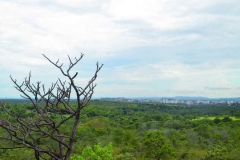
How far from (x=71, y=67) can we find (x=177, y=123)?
159 ft

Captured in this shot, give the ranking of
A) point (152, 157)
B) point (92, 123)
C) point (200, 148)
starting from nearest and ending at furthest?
point (152, 157) < point (200, 148) < point (92, 123)

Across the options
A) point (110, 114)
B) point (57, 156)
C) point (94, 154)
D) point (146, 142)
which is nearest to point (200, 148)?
point (146, 142)

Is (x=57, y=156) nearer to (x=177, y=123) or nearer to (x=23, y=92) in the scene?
(x=23, y=92)

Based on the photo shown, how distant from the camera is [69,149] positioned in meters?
3.04

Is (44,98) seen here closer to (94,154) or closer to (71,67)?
(71,67)

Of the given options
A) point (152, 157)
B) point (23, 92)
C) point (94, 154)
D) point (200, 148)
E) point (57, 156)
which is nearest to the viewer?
point (23, 92)

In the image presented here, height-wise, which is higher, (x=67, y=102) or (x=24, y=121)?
(x=67, y=102)

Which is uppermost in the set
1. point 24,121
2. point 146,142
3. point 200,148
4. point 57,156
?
point 24,121

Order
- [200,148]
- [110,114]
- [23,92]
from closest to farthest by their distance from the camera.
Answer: [23,92], [200,148], [110,114]

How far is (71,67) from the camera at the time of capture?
9.82 feet

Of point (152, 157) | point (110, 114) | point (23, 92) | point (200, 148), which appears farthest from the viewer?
point (110, 114)

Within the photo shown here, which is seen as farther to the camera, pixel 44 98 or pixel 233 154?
pixel 233 154

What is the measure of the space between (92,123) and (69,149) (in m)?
46.5

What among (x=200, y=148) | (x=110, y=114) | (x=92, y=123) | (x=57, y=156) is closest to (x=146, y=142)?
(x=200, y=148)
